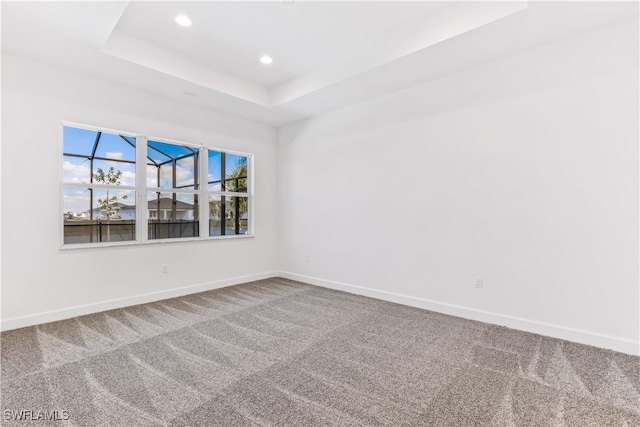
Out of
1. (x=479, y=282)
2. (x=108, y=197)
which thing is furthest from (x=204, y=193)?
(x=479, y=282)

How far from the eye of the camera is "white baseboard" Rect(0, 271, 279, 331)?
312cm

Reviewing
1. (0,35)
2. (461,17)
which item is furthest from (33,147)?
(461,17)

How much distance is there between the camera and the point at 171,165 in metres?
4.41

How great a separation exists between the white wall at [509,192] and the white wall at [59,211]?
2.29m

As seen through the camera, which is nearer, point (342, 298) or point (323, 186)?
point (342, 298)

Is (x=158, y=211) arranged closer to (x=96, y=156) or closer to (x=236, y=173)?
(x=96, y=156)

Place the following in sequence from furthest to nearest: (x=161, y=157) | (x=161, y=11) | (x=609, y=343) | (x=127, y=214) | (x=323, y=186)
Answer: (x=323, y=186) → (x=161, y=157) → (x=127, y=214) → (x=161, y=11) → (x=609, y=343)

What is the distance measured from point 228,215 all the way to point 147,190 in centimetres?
130

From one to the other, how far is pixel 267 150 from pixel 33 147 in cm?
309

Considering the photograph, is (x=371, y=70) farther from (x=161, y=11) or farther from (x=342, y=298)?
(x=342, y=298)

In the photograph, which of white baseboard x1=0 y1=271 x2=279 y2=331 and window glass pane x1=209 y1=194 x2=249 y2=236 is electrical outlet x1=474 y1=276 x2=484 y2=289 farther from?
window glass pane x1=209 y1=194 x2=249 y2=236

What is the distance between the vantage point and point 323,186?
489 cm

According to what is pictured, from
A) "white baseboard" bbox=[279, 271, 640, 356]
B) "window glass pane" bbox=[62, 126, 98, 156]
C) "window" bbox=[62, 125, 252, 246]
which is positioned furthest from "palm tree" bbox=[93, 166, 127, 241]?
"white baseboard" bbox=[279, 271, 640, 356]

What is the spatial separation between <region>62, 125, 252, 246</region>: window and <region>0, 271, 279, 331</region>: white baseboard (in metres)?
0.72
